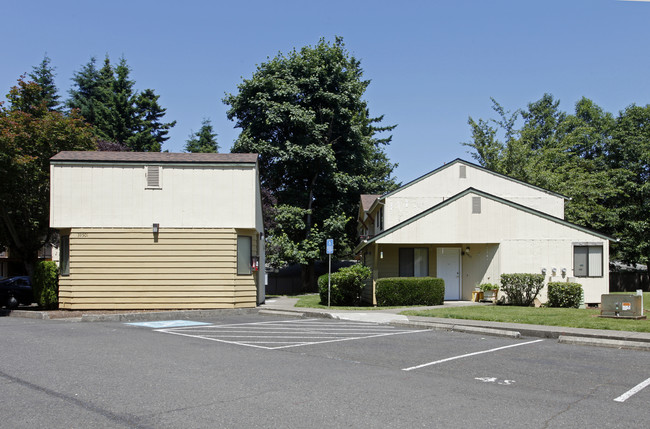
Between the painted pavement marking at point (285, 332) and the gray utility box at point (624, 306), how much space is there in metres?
5.69

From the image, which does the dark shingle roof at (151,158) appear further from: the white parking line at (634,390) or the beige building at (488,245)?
→ the white parking line at (634,390)

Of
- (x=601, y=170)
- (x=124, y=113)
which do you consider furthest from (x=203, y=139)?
(x=601, y=170)

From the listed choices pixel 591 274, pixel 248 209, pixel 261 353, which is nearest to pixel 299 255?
pixel 248 209

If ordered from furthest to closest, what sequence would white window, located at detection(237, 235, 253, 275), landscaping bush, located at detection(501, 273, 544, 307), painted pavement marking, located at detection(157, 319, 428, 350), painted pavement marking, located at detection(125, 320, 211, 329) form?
landscaping bush, located at detection(501, 273, 544, 307) → white window, located at detection(237, 235, 253, 275) → painted pavement marking, located at detection(125, 320, 211, 329) → painted pavement marking, located at detection(157, 319, 428, 350)

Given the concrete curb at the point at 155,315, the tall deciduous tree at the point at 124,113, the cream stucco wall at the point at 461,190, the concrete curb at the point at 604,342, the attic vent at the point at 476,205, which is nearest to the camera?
the concrete curb at the point at 604,342

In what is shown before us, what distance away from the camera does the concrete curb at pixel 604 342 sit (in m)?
11.8

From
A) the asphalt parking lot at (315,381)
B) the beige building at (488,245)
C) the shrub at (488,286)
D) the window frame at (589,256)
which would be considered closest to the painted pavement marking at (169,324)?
the asphalt parking lot at (315,381)

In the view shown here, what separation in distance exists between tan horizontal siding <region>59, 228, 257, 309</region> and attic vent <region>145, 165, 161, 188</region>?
169 cm

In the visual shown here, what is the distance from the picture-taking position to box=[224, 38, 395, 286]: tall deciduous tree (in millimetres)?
34469

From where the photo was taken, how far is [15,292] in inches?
993

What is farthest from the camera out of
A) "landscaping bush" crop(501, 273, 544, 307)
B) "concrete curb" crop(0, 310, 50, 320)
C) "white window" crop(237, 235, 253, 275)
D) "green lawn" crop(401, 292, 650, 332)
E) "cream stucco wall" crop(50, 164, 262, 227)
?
"landscaping bush" crop(501, 273, 544, 307)

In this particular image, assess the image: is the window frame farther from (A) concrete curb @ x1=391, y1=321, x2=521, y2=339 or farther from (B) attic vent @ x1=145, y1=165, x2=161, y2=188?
(B) attic vent @ x1=145, y1=165, x2=161, y2=188

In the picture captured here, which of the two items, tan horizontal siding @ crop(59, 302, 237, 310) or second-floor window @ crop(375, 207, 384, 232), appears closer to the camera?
tan horizontal siding @ crop(59, 302, 237, 310)

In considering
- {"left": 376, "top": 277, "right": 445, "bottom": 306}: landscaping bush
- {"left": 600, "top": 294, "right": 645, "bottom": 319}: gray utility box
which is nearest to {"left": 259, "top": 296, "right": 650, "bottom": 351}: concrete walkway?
{"left": 376, "top": 277, "right": 445, "bottom": 306}: landscaping bush
